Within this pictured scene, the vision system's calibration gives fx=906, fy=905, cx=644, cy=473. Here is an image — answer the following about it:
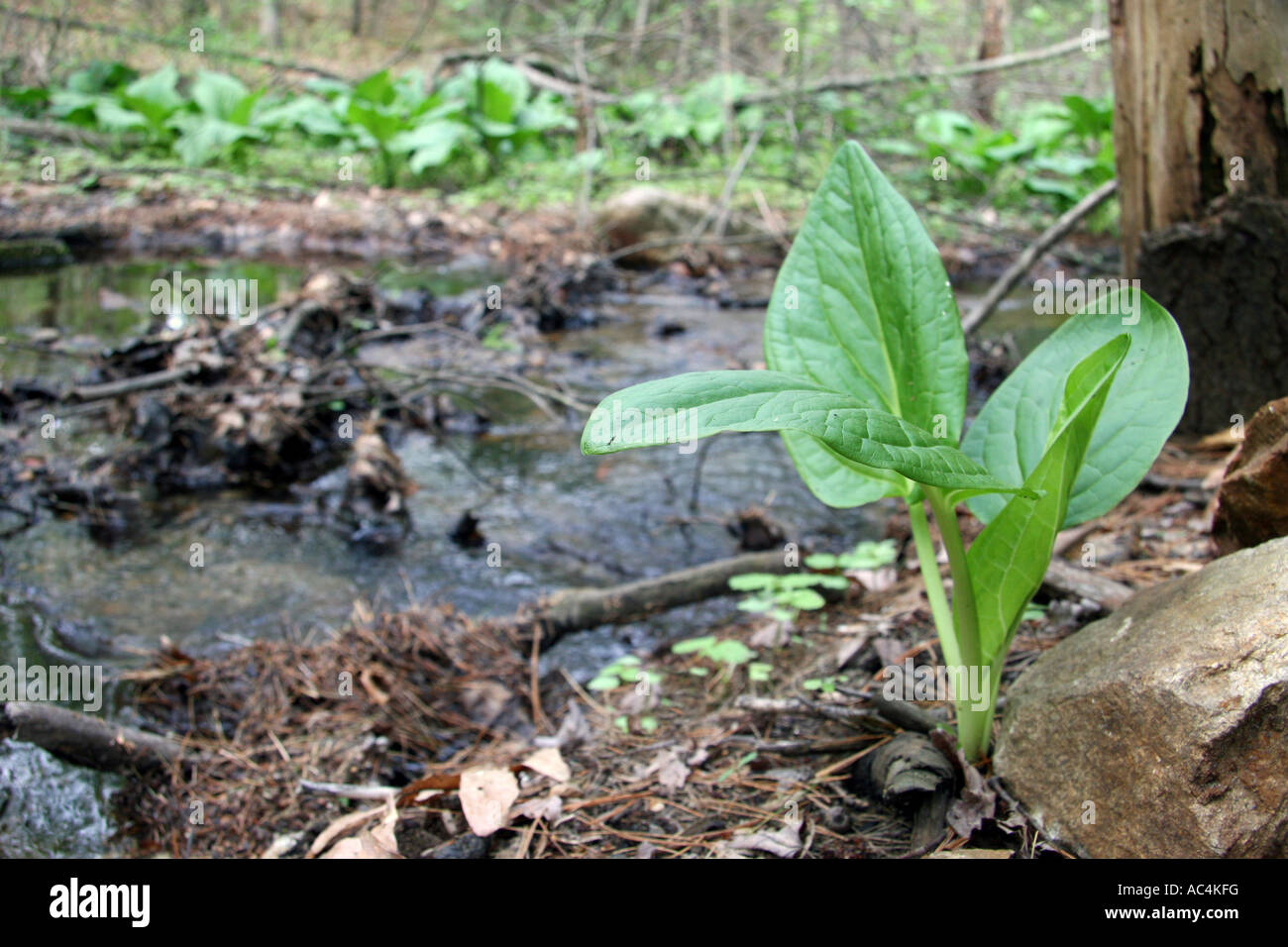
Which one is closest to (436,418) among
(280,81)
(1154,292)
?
(1154,292)

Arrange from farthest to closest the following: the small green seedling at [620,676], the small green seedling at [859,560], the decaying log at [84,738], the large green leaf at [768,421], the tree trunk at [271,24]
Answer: the tree trunk at [271,24] → the small green seedling at [859,560] → the small green seedling at [620,676] → the decaying log at [84,738] → the large green leaf at [768,421]

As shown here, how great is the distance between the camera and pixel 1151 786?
1311 millimetres

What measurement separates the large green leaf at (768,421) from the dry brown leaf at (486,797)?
905mm

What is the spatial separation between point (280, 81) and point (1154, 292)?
14161mm

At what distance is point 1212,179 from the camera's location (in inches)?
110

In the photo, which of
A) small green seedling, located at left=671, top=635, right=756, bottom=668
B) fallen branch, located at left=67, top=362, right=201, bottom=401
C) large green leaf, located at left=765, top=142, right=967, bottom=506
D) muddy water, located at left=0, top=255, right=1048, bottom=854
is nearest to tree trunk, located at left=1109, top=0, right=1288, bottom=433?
muddy water, located at left=0, top=255, right=1048, bottom=854

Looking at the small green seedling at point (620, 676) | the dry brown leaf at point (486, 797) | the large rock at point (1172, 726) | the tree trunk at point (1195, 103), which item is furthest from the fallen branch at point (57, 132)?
the large rock at point (1172, 726)

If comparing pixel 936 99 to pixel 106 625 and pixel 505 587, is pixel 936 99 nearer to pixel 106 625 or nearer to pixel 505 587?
pixel 505 587

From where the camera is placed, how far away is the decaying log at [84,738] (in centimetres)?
202

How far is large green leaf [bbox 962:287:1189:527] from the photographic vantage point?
1.57 m

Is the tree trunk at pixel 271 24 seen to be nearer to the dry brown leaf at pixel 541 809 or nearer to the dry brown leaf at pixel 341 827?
the dry brown leaf at pixel 341 827

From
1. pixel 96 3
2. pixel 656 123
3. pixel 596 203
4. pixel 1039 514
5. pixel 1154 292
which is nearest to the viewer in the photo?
pixel 1039 514

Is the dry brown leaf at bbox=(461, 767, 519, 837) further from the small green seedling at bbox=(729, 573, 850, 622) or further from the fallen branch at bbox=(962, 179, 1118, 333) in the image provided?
the fallen branch at bbox=(962, 179, 1118, 333)

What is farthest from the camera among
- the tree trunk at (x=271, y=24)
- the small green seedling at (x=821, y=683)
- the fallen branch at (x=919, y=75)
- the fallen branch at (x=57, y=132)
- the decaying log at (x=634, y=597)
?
the tree trunk at (x=271, y=24)
